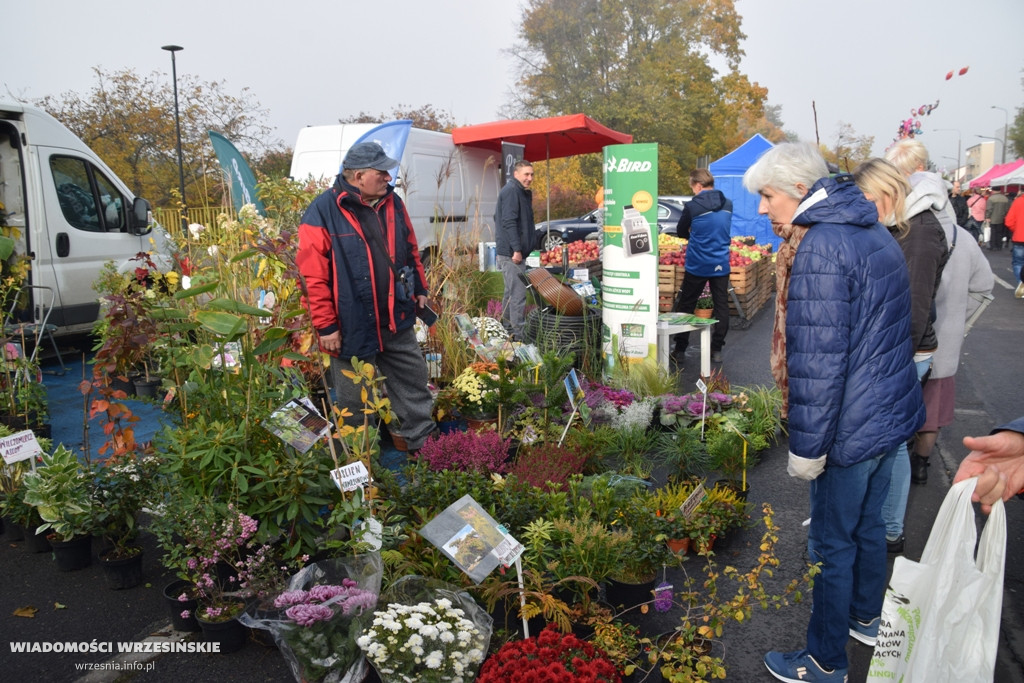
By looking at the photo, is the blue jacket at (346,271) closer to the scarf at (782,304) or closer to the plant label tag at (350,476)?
the plant label tag at (350,476)

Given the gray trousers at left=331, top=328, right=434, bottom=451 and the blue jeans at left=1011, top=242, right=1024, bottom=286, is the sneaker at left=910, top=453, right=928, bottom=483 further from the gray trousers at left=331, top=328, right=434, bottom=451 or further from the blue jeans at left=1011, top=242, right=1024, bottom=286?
the blue jeans at left=1011, top=242, right=1024, bottom=286

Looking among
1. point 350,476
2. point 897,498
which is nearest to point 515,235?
point 897,498

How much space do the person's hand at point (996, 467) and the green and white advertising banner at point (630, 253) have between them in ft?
13.2

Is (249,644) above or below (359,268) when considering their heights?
below

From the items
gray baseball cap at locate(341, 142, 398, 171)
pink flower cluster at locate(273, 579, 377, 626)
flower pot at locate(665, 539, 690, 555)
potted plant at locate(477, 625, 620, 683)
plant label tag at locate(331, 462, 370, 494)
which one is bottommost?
flower pot at locate(665, 539, 690, 555)

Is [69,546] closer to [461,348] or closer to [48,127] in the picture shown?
[461,348]

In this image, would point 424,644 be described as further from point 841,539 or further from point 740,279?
point 740,279

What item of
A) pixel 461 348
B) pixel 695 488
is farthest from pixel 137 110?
pixel 695 488

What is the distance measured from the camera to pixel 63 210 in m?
7.77

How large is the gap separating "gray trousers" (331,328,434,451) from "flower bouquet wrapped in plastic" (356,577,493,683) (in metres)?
2.11

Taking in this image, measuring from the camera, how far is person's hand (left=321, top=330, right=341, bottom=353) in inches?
156

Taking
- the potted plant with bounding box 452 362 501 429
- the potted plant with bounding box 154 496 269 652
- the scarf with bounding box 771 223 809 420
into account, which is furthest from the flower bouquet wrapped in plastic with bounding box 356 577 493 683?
Answer: the potted plant with bounding box 452 362 501 429

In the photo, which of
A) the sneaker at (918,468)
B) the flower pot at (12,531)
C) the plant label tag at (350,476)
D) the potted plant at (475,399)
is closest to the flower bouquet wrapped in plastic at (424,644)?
the plant label tag at (350,476)

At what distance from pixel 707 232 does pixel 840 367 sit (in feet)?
16.7
